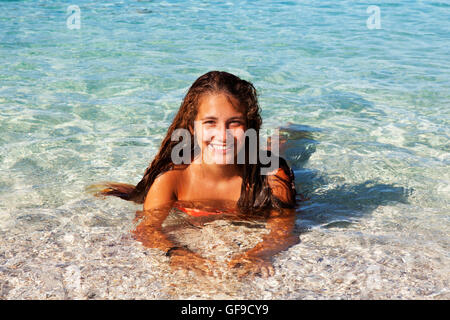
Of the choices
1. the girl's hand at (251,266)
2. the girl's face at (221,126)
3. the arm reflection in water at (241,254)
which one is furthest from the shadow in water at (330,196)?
the girl's face at (221,126)

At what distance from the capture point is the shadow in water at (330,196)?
3572 mm

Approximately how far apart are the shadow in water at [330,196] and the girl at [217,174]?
0.17 m

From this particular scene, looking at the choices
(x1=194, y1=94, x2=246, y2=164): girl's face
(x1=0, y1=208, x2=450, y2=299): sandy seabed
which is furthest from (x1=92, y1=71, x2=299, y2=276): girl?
(x1=0, y1=208, x2=450, y2=299): sandy seabed

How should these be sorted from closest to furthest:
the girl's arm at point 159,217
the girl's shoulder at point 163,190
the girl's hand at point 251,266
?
the girl's hand at point 251,266, the girl's arm at point 159,217, the girl's shoulder at point 163,190

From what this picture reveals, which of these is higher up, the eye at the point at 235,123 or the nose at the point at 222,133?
the eye at the point at 235,123

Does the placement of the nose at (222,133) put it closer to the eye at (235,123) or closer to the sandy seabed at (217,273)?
the eye at (235,123)

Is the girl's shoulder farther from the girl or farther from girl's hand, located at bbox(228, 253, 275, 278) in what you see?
girl's hand, located at bbox(228, 253, 275, 278)

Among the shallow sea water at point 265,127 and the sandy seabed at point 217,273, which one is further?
the shallow sea water at point 265,127

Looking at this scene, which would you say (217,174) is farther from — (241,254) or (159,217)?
(241,254)

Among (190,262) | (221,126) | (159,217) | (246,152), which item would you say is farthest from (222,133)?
(190,262)

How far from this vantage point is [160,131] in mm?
5172

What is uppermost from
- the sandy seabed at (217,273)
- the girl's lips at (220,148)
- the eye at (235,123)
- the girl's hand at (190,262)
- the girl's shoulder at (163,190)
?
the eye at (235,123)

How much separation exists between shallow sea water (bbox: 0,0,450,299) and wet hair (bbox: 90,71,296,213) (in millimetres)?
196
